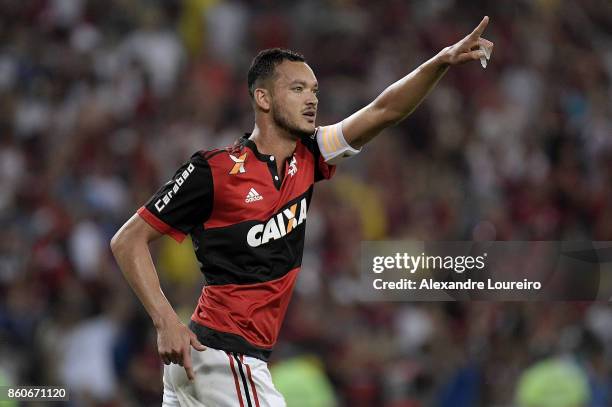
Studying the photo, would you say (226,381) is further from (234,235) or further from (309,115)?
(309,115)

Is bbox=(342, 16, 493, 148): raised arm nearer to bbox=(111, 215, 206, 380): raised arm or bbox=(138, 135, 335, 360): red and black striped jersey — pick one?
bbox=(138, 135, 335, 360): red and black striped jersey

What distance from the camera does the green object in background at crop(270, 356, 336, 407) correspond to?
6.74 m

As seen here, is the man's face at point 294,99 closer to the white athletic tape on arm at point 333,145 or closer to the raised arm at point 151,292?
the white athletic tape on arm at point 333,145

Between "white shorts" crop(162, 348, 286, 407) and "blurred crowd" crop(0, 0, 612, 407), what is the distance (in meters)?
2.69

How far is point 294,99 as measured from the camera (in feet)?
15.2

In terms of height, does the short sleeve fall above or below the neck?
below

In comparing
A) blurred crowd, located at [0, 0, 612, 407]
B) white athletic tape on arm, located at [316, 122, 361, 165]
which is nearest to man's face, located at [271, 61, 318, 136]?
white athletic tape on arm, located at [316, 122, 361, 165]

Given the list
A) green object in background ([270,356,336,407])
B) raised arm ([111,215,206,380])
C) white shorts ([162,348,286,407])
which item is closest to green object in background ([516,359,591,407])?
green object in background ([270,356,336,407])

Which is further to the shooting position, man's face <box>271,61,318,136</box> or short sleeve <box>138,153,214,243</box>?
man's face <box>271,61,318,136</box>

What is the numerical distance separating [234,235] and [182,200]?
0.25 meters

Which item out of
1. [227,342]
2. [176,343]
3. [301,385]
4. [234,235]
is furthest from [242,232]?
[301,385]

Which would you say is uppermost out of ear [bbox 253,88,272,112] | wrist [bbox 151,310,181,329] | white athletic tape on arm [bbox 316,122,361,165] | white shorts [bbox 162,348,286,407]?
ear [bbox 253,88,272,112]

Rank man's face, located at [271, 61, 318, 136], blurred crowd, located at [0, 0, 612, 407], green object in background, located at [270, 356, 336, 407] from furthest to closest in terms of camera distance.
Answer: blurred crowd, located at [0, 0, 612, 407], green object in background, located at [270, 356, 336, 407], man's face, located at [271, 61, 318, 136]

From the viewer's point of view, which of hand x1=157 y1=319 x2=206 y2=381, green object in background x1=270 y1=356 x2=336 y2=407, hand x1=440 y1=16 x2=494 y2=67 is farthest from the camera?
green object in background x1=270 y1=356 x2=336 y2=407
